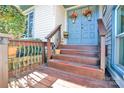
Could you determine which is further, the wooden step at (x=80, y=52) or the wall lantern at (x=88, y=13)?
the wall lantern at (x=88, y=13)

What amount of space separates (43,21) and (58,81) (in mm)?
2933

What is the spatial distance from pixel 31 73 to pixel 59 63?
2.25ft

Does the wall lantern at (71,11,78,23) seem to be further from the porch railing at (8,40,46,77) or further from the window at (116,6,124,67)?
the window at (116,6,124,67)

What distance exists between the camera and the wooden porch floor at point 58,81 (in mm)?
A: 2229

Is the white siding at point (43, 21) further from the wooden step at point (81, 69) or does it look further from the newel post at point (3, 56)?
the newel post at point (3, 56)

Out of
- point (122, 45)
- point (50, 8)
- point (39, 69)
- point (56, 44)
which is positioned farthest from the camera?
point (50, 8)

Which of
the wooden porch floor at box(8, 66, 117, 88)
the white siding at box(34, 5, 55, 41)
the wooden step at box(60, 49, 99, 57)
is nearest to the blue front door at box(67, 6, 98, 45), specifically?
the white siding at box(34, 5, 55, 41)

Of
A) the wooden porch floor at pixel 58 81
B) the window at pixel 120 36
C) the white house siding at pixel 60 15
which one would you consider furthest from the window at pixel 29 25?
the window at pixel 120 36

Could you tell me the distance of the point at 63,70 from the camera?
294cm

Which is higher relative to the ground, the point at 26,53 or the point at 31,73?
the point at 26,53

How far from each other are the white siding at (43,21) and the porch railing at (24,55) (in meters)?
1.14
